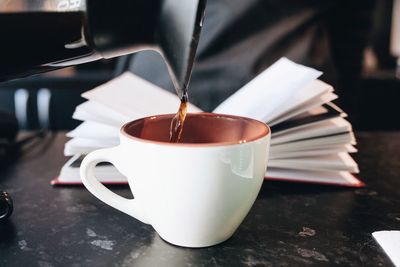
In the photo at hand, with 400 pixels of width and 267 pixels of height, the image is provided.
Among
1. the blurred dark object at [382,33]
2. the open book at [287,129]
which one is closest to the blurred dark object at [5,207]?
the open book at [287,129]

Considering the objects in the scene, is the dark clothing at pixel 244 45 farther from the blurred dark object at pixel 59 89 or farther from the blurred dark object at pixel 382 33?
the blurred dark object at pixel 382 33

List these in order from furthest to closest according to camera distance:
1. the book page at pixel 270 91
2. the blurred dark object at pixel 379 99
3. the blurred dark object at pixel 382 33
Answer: the blurred dark object at pixel 382 33 < the blurred dark object at pixel 379 99 < the book page at pixel 270 91

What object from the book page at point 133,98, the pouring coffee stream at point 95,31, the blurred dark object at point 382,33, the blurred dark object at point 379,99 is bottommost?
the blurred dark object at point 379,99

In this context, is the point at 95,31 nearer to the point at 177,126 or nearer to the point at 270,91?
the point at 177,126

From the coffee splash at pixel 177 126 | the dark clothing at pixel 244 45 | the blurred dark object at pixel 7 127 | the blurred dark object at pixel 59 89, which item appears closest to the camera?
the coffee splash at pixel 177 126

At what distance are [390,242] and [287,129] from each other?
8.1 inches

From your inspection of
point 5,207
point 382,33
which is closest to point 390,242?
point 5,207

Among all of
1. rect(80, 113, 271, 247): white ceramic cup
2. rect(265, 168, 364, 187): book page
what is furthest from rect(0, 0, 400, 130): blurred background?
rect(80, 113, 271, 247): white ceramic cup

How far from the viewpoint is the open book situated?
23.4 inches

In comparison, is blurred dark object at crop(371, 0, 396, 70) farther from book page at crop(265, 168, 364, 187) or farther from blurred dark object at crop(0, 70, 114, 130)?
book page at crop(265, 168, 364, 187)

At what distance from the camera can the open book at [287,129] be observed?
1.95 ft

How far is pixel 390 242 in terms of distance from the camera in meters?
0.43

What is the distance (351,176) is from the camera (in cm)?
62

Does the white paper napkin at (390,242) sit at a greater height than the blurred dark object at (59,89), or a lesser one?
greater
